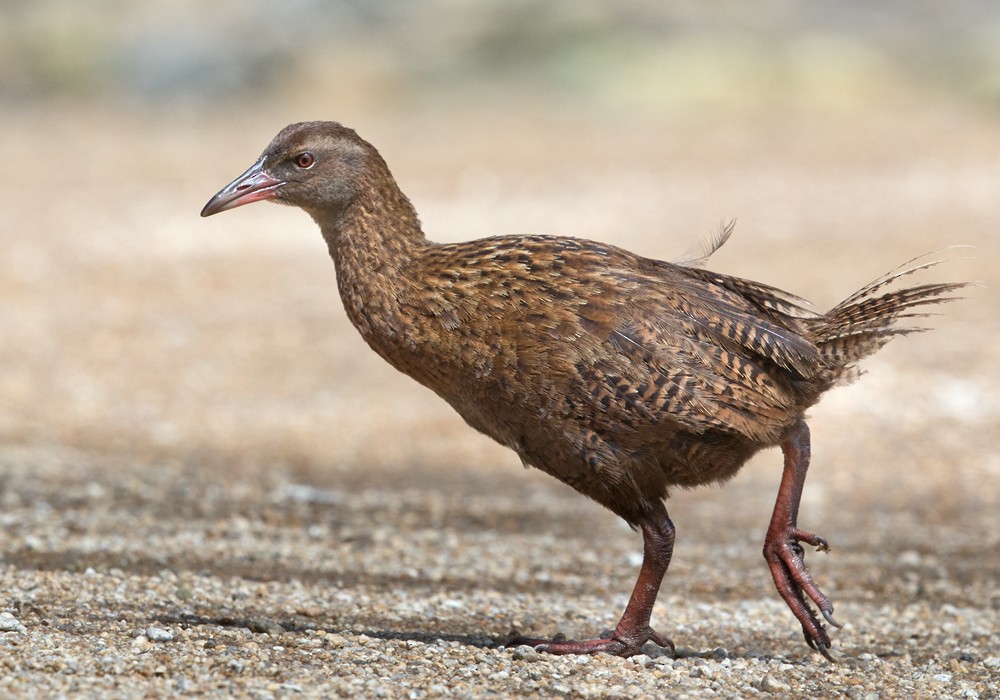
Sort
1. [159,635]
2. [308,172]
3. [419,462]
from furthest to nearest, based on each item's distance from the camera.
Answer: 1. [419,462]
2. [308,172]
3. [159,635]

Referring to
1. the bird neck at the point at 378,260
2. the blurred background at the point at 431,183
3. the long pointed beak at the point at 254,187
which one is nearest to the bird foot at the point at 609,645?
the bird neck at the point at 378,260

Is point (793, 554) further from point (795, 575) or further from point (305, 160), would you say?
point (305, 160)

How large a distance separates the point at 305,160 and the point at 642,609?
7.62 feet

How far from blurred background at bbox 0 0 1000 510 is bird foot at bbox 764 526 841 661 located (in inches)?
153

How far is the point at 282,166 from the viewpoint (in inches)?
226

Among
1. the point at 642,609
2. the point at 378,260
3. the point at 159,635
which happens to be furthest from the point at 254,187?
the point at 642,609

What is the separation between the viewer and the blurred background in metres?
10.2

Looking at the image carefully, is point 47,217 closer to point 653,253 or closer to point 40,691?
point 653,253

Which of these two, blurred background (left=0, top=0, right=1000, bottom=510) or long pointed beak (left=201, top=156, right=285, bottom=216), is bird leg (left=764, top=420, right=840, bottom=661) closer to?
long pointed beak (left=201, top=156, right=285, bottom=216)

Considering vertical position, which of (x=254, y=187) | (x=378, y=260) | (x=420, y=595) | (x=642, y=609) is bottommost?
(x=420, y=595)

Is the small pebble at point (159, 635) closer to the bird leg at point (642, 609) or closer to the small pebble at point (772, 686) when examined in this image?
the bird leg at point (642, 609)

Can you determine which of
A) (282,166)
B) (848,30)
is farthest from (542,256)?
(848,30)

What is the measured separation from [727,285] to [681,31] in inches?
733

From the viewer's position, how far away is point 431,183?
56.0 feet
